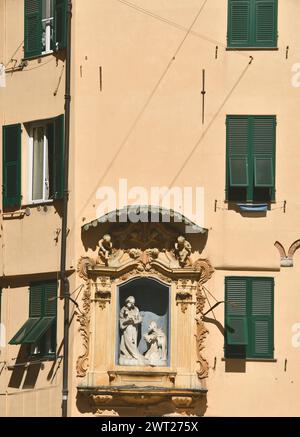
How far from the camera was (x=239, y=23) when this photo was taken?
47.4 m

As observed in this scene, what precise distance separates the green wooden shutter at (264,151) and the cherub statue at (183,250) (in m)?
2.00

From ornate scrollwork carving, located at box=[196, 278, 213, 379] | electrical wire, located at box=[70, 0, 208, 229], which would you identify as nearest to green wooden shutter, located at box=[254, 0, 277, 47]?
electrical wire, located at box=[70, 0, 208, 229]

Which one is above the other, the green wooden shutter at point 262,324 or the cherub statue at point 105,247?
the cherub statue at point 105,247

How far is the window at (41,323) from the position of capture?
156 ft

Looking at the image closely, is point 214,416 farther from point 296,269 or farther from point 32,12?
point 32,12

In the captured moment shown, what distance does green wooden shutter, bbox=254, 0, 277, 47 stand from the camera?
4734cm

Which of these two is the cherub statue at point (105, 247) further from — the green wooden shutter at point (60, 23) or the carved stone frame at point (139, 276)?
the green wooden shutter at point (60, 23)

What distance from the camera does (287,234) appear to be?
154 ft

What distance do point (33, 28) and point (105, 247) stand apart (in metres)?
5.66

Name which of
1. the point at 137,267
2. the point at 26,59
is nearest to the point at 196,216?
the point at 137,267

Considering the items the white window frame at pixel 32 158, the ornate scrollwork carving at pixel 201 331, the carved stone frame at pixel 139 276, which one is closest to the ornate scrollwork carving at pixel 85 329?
the carved stone frame at pixel 139 276

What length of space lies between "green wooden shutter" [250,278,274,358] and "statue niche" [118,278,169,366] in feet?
6.30

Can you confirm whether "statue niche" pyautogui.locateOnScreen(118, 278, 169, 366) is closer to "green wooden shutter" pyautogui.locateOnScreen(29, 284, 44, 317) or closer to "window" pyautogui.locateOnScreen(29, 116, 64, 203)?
"green wooden shutter" pyautogui.locateOnScreen(29, 284, 44, 317)

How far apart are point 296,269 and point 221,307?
6.01 feet
